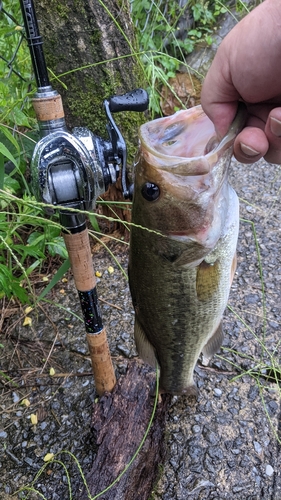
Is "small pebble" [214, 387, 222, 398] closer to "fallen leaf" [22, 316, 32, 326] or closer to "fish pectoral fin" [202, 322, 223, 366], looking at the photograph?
"fish pectoral fin" [202, 322, 223, 366]

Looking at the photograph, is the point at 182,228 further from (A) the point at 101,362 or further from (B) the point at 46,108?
(A) the point at 101,362

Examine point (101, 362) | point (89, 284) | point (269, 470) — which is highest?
point (89, 284)

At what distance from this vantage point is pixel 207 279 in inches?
58.0

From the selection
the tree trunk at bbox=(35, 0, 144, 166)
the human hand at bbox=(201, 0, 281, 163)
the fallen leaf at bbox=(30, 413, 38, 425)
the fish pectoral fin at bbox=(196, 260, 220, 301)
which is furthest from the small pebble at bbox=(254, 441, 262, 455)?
the tree trunk at bbox=(35, 0, 144, 166)

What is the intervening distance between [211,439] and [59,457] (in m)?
0.68

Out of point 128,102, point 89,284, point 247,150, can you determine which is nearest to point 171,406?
point 89,284

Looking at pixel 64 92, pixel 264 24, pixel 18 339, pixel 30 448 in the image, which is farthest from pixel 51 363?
pixel 264 24

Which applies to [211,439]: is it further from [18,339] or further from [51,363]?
[18,339]

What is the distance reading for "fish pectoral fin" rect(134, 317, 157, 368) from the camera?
1.65 meters

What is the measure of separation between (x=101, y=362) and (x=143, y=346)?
0.81 feet

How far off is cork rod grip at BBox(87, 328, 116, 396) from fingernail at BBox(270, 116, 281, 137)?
3.26 feet

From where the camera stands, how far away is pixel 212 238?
1.38 m

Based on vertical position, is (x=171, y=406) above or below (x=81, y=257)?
below

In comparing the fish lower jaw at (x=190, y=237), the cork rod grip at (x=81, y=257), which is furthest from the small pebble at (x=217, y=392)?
the fish lower jaw at (x=190, y=237)
